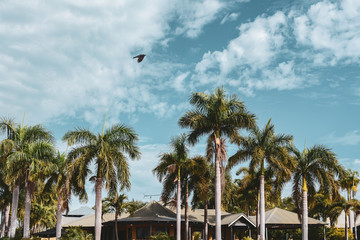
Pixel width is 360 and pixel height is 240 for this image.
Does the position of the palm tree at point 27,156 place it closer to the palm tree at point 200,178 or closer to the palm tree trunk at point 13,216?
the palm tree trunk at point 13,216

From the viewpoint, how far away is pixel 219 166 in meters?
31.2

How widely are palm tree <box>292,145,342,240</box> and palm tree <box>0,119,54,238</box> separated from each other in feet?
74.0

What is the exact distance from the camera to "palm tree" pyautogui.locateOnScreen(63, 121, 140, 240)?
27953 mm

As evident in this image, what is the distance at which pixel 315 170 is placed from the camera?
36.6 meters

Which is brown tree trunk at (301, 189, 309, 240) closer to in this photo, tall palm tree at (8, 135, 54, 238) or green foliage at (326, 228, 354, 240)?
Result: tall palm tree at (8, 135, 54, 238)

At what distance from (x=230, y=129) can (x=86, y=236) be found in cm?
1382

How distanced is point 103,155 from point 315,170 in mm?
19630

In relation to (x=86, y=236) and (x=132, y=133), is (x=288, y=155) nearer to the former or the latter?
(x=132, y=133)

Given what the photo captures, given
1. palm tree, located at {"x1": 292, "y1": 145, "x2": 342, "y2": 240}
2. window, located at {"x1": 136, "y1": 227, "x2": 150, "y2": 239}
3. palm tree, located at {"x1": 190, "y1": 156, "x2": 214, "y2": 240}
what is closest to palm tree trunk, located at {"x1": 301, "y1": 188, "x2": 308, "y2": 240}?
palm tree, located at {"x1": 292, "y1": 145, "x2": 342, "y2": 240}

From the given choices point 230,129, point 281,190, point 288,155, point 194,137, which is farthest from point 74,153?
point 281,190

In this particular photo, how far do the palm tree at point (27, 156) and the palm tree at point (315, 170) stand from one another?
2254 centimetres

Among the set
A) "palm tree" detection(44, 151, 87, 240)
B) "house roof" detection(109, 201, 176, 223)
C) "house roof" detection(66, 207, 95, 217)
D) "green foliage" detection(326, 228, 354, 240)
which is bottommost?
"green foliage" detection(326, 228, 354, 240)

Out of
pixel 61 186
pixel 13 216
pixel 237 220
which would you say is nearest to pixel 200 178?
pixel 237 220

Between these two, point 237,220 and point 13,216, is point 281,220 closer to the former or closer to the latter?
point 237,220
